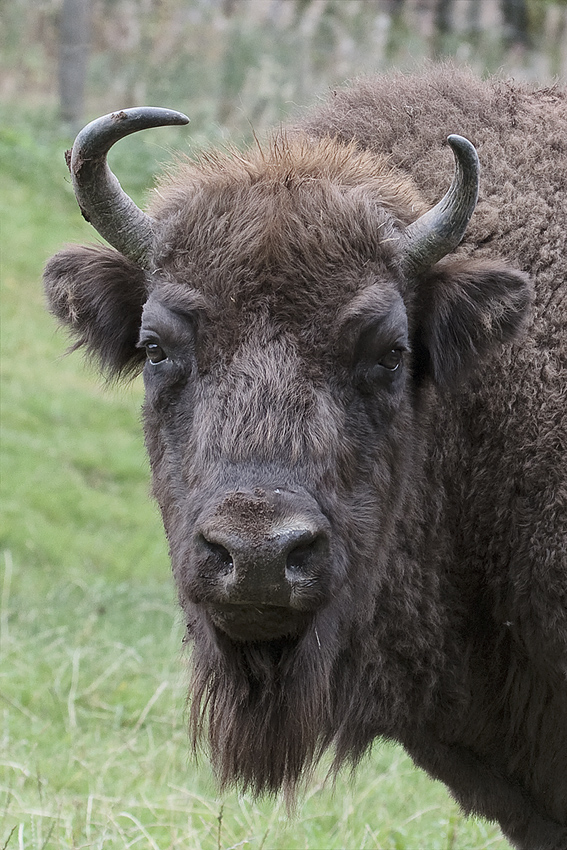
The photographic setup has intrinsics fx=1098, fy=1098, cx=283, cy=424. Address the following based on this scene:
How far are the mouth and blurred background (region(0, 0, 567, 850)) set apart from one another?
1.29m

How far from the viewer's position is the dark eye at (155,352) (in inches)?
167

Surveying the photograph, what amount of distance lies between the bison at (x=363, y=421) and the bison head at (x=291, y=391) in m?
0.01

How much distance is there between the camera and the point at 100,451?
14047 mm

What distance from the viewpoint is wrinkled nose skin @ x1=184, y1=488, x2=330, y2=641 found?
3.44 meters

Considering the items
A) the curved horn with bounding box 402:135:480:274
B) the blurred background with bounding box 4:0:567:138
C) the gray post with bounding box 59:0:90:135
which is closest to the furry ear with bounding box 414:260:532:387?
the curved horn with bounding box 402:135:480:274

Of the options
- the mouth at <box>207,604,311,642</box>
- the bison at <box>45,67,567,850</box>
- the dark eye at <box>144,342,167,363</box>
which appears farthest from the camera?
the dark eye at <box>144,342,167,363</box>

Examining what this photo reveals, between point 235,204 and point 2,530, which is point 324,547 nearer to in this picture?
point 235,204

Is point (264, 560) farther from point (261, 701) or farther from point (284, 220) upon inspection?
point (284, 220)

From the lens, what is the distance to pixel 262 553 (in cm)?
341

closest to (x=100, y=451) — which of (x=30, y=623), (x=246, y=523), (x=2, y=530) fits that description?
(x=2, y=530)

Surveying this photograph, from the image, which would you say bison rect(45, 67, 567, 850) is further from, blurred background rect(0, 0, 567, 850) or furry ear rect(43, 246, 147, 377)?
blurred background rect(0, 0, 567, 850)

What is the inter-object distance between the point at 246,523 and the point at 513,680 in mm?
1852

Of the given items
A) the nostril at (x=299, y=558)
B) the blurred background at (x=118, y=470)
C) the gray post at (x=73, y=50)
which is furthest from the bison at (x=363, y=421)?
the gray post at (x=73, y=50)

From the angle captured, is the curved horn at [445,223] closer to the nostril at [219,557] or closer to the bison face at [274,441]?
the bison face at [274,441]
